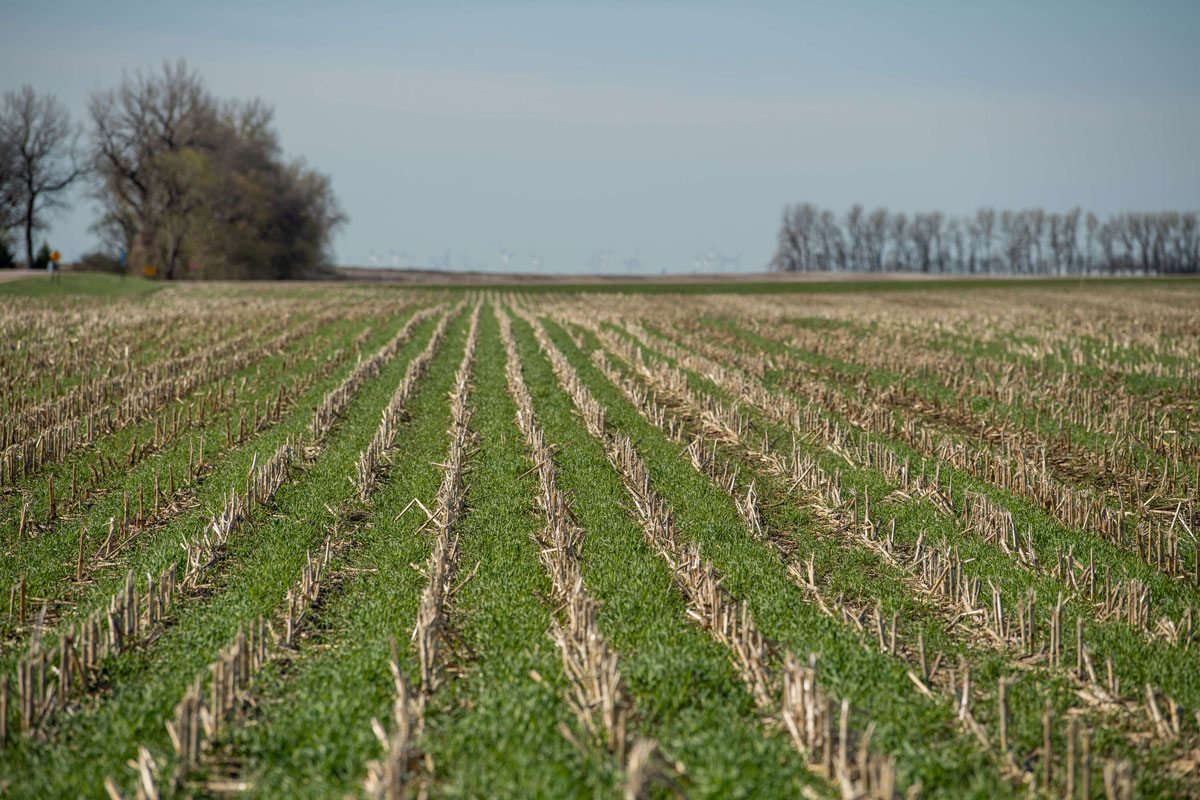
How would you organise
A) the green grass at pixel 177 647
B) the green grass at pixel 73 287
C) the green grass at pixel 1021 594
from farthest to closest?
1. the green grass at pixel 73 287
2. the green grass at pixel 1021 594
3. the green grass at pixel 177 647

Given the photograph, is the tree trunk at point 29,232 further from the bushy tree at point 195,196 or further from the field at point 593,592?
the field at point 593,592

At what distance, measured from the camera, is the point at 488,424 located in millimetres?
11641

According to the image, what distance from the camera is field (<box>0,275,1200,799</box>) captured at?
12.9ft

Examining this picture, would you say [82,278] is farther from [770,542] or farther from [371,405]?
[770,542]

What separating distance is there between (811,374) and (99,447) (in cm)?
1217

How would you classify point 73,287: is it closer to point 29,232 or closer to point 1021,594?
point 29,232

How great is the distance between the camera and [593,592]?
5.94m

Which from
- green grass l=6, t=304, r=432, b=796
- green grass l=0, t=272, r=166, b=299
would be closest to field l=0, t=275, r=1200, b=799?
green grass l=6, t=304, r=432, b=796

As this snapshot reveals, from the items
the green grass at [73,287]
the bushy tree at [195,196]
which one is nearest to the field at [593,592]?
the green grass at [73,287]

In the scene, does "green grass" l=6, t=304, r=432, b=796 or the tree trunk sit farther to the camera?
the tree trunk

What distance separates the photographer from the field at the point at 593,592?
3938mm

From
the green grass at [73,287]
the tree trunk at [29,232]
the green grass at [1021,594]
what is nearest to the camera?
the green grass at [1021,594]

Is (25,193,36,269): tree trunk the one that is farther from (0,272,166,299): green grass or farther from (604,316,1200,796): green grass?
(604,316,1200,796): green grass

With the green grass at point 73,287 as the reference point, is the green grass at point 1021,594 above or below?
below
